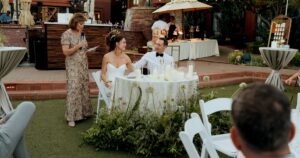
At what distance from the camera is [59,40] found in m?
8.41

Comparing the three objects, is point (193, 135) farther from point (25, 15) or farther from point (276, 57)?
point (25, 15)

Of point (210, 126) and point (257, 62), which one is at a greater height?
point (210, 126)

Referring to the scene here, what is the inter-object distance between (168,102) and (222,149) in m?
1.24

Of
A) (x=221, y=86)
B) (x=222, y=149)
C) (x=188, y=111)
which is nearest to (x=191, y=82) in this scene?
(x=188, y=111)

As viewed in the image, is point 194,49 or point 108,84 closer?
point 108,84

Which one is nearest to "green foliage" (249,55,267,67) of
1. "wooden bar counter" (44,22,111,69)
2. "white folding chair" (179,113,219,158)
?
"wooden bar counter" (44,22,111,69)

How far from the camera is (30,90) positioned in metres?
6.46

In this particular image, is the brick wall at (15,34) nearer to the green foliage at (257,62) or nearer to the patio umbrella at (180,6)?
the patio umbrella at (180,6)

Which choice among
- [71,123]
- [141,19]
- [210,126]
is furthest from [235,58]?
[210,126]

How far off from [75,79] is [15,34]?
5.43 meters

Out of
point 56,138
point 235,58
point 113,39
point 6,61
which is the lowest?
point 56,138

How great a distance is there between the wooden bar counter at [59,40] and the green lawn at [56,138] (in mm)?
2944

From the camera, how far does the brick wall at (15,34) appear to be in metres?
9.34

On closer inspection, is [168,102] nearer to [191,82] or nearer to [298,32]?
[191,82]
